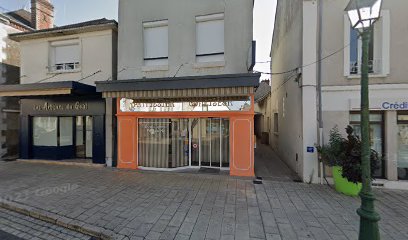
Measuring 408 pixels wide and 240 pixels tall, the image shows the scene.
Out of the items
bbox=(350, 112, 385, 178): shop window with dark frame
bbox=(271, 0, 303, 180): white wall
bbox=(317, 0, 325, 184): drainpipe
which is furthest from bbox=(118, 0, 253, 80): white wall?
bbox=(350, 112, 385, 178): shop window with dark frame

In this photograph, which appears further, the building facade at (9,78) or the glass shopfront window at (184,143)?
the building facade at (9,78)

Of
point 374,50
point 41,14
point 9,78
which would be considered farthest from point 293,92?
point 41,14

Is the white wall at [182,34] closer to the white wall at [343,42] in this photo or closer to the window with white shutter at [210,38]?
the window with white shutter at [210,38]

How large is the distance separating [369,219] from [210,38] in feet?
22.2

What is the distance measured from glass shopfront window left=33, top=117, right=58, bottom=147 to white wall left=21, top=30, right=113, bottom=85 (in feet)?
6.09

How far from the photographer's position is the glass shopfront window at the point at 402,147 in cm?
630

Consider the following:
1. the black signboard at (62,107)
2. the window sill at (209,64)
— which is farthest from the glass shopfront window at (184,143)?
the black signboard at (62,107)

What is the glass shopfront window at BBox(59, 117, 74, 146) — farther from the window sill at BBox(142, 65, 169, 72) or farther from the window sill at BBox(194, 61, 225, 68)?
the window sill at BBox(194, 61, 225, 68)

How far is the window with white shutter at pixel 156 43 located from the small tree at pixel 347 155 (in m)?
6.15

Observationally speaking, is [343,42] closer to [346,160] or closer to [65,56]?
[346,160]

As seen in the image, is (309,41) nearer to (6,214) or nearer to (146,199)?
(146,199)

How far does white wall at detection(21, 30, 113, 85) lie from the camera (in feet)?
29.0

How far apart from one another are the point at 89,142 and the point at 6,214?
538cm

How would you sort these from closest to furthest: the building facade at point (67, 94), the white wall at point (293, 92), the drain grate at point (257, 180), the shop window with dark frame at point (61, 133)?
the drain grate at point (257, 180) < the white wall at point (293, 92) < the building facade at point (67, 94) < the shop window with dark frame at point (61, 133)
